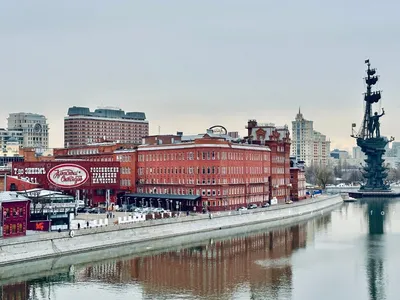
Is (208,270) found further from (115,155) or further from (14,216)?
(115,155)

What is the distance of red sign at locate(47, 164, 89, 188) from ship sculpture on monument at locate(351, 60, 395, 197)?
335ft

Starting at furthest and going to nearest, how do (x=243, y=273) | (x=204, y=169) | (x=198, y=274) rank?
(x=204, y=169) → (x=243, y=273) → (x=198, y=274)

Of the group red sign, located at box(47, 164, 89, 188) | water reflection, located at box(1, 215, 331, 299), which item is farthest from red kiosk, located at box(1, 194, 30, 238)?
red sign, located at box(47, 164, 89, 188)

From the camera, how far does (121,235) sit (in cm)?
7169

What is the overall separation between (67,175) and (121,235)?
26635 mm

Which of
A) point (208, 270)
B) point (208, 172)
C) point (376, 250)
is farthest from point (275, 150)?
point (208, 270)

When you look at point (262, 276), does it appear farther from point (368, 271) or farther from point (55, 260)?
point (55, 260)

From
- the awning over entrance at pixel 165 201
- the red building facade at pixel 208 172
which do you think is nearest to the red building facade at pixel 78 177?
the awning over entrance at pixel 165 201

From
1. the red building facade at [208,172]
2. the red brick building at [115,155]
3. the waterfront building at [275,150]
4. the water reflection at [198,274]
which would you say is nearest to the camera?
the water reflection at [198,274]

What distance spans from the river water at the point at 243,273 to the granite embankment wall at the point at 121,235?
4224mm

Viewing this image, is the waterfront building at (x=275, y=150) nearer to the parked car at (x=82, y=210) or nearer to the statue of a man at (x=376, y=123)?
the parked car at (x=82, y=210)

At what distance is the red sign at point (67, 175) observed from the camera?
9369cm

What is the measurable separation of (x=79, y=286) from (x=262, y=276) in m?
16.4

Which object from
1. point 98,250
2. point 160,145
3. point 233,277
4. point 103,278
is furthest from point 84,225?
point 160,145
